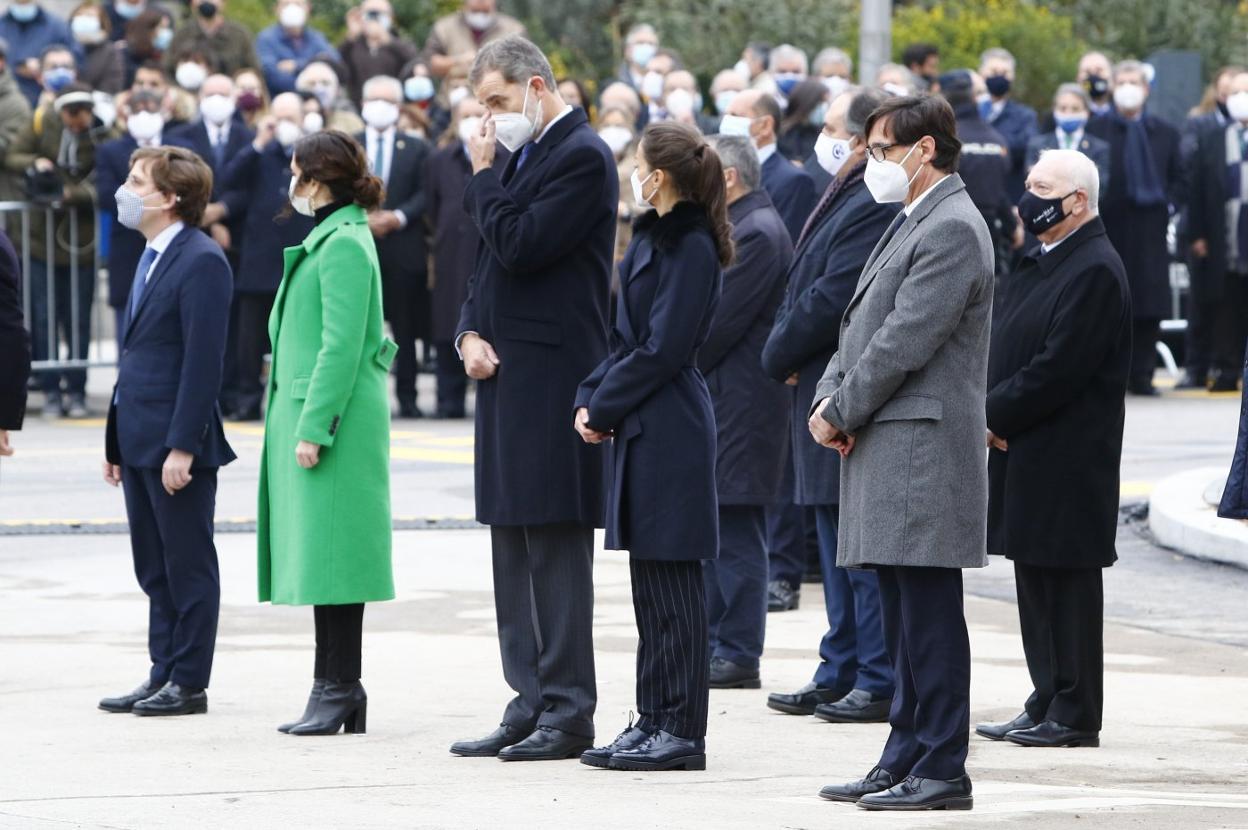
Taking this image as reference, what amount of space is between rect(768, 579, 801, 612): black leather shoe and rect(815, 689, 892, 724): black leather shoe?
232 cm

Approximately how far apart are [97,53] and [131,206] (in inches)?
515

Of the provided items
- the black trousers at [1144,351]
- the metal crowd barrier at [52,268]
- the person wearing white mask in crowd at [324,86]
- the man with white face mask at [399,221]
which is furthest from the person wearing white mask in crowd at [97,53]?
the black trousers at [1144,351]

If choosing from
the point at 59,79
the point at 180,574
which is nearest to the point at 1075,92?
the point at 59,79

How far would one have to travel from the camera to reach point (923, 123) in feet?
23.5

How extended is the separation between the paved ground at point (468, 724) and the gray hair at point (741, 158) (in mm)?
1851

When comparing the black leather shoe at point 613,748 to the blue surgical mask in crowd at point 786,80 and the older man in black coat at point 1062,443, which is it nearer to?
the older man in black coat at point 1062,443

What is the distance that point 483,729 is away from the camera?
8.33 m

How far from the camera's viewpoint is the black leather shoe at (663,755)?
7473mm

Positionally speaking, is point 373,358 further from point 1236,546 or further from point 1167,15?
point 1167,15

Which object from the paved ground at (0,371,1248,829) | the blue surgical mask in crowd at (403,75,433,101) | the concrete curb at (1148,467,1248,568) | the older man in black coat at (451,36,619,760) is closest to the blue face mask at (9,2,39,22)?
the blue surgical mask in crowd at (403,75,433,101)

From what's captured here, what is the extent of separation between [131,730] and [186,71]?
39.3 feet

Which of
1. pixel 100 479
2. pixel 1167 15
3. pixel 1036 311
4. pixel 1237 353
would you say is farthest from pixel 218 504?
pixel 1167 15

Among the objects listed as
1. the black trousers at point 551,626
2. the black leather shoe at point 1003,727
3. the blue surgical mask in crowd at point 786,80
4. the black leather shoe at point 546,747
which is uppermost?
the blue surgical mask in crowd at point 786,80

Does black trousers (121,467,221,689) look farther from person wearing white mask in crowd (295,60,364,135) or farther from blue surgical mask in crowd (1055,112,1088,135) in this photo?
blue surgical mask in crowd (1055,112,1088,135)
